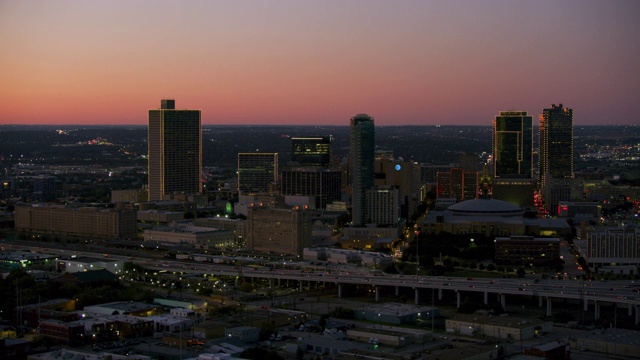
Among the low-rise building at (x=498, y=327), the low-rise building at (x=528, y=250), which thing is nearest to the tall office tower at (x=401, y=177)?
the low-rise building at (x=528, y=250)

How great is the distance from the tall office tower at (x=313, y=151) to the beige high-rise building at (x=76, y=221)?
14.8 meters

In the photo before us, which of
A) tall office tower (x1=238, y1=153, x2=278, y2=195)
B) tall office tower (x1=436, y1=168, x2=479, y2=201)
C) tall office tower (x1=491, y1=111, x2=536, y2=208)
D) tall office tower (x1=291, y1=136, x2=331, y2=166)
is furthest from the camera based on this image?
tall office tower (x1=491, y1=111, x2=536, y2=208)

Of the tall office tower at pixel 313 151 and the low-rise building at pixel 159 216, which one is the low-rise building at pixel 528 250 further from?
the tall office tower at pixel 313 151

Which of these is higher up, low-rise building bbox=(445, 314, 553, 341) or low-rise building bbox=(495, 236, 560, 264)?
low-rise building bbox=(495, 236, 560, 264)

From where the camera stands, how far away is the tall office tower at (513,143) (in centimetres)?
6669

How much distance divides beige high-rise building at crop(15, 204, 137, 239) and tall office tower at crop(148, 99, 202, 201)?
955 centimetres

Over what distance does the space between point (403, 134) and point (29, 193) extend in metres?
90.0

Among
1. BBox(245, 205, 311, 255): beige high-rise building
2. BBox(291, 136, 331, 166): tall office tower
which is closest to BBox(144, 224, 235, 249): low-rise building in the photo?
BBox(245, 205, 311, 255): beige high-rise building

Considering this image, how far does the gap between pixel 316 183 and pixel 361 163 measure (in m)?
7.74

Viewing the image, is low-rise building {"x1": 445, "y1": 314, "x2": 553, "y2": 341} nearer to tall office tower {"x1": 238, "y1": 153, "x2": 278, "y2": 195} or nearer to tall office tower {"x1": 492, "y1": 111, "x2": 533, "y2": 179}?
tall office tower {"x1": 238, "y1": 153, "x2": 278, "y2": 195}

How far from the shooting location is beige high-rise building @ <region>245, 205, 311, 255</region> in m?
37.4

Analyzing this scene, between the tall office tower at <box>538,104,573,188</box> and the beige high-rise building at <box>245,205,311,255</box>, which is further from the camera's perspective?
the tall office tower at <box>538,104,573,188</box>

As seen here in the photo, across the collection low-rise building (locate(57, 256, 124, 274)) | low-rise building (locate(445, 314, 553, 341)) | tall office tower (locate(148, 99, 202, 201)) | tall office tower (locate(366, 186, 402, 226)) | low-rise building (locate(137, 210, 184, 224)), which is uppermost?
tall office tower (locate(148, 99, 202, 201))

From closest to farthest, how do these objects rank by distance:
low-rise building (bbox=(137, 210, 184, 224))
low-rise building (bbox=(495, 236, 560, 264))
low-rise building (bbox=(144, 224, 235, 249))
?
low-rise building (bbox=(495, 236, 560, 264)), low-rise building (bbox=(144, 224, 235, 249)), low-rise building (bbox=(137, 210, 184, 224))
